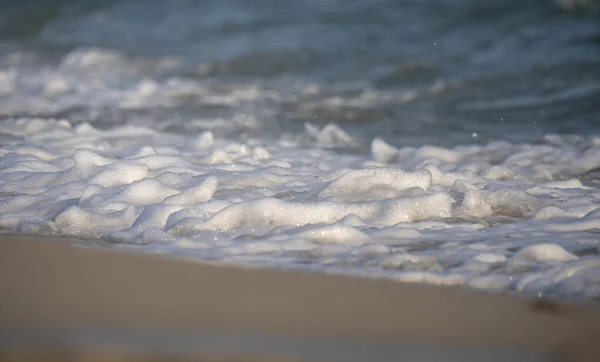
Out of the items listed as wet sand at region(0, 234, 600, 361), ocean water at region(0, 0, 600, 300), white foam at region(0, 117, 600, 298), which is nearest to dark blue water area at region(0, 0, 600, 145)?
ocean water at region(0, 0, 600, 300)

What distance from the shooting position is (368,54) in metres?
7.01

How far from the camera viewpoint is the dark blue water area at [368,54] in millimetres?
5027

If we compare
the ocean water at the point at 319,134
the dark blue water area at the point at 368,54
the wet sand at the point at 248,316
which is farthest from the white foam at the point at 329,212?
the dark blue water area at the point at 368,54

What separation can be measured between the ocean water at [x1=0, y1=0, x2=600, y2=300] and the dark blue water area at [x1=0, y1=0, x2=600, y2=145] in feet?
0.09

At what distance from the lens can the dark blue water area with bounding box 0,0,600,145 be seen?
5.03m

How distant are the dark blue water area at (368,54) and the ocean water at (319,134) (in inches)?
1.1

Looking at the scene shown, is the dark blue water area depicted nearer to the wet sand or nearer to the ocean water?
the ocean water

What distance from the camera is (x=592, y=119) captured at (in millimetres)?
4961

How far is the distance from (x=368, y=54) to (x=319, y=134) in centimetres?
277

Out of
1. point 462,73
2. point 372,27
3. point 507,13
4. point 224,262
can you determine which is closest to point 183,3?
point 372,27

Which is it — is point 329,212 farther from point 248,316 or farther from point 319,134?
point 319,134

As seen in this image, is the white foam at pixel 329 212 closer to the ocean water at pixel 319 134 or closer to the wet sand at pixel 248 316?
the ocean water at pixel 319 134

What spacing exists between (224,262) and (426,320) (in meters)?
0.61

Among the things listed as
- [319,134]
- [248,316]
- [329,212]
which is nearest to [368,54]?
[319,134]
